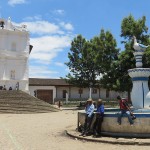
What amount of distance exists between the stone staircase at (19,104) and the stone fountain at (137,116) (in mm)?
18593

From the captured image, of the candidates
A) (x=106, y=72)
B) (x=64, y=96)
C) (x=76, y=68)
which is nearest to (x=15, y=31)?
(x=76, y=68)

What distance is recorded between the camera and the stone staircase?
31.4 metres

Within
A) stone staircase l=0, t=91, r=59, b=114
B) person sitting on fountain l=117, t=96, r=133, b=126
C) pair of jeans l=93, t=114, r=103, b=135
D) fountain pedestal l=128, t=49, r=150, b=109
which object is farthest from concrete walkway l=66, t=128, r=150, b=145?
stone staircase l=0, t=91, r=59, b=114

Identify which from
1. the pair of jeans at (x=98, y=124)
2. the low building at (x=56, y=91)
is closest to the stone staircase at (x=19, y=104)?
the low building at (x=56, y=91)

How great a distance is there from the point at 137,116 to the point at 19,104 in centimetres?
2275

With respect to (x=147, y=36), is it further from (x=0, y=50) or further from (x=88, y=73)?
(x=0, y=50)

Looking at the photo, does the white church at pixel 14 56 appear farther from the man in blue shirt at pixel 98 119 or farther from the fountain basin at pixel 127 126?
the fountain basin at pixel 127 126

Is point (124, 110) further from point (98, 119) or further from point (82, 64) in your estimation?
point (82, 64)

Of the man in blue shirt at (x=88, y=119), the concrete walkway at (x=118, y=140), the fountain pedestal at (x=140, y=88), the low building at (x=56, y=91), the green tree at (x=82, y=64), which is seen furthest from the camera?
the low building at (x=56, y=91)

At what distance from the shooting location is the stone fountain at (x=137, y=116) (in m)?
11.3

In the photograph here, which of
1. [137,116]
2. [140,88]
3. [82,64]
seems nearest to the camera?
[137,116]

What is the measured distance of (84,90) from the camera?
55750 mm

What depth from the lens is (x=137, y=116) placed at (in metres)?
11.3

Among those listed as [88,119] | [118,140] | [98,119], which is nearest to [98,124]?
[98,119]
